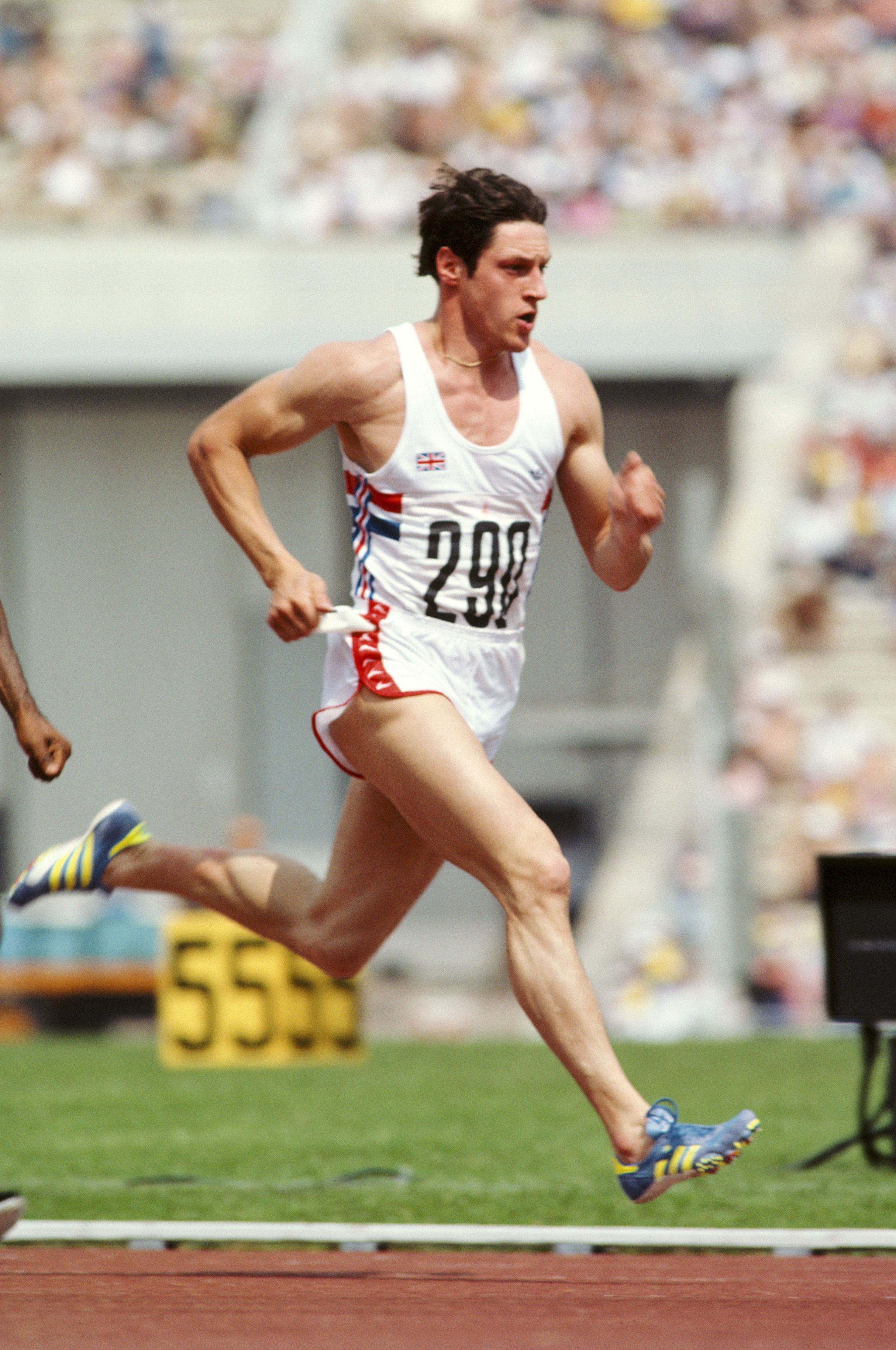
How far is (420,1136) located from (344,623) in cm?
392

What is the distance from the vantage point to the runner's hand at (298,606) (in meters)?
4.62

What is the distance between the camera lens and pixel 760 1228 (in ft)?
18.4

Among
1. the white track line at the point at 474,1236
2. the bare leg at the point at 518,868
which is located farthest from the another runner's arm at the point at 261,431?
the white track line at the point at 474,1236

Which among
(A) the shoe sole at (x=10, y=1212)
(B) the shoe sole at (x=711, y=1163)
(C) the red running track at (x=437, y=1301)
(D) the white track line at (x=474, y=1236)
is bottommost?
(D) the white track line at (x=474, y=1236)

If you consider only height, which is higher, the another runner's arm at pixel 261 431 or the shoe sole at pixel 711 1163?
the another runner's arm at pixel 261 431

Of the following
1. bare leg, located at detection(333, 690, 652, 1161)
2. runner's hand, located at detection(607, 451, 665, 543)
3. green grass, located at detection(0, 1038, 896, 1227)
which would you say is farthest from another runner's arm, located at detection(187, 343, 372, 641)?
green grass, located at detection(0, 1038, 896, 1227)

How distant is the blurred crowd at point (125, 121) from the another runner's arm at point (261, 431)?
1481 centimetres

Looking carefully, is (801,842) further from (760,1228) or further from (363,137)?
(760,1228)

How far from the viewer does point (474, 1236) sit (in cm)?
539

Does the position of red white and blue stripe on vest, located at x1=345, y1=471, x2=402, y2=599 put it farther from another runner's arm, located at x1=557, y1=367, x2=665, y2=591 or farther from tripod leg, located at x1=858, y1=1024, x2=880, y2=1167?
tripod leg, located at x1=858, y1=1024, x2=880, y2=1167

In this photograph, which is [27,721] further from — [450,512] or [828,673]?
[828,673]

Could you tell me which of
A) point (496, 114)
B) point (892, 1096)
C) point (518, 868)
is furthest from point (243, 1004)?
point (496, 114)

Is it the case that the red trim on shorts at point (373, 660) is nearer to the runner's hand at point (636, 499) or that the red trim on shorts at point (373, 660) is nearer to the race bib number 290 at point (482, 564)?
the race bib number 290 at point (482, 564)

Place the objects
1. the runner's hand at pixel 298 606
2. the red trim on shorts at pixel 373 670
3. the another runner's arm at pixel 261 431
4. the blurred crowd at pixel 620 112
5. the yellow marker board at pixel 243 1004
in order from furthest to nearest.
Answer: the blurred crowd at pixel 620 112, the yellow marker board at pixel 243 1004, the another runner's arm at pixel 261 431, the red trim on shorts at pixel 373 670, the runner's hand at pixel 298 606
